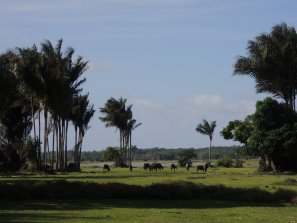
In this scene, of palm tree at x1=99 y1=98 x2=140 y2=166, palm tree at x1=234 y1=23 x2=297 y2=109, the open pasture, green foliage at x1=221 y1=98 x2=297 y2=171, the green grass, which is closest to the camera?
the green grass

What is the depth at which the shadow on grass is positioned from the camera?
31.9 metres

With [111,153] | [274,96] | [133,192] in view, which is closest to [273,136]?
[274,96]

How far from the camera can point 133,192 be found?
33.1 metres

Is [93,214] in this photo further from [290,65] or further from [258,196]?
[290,65]

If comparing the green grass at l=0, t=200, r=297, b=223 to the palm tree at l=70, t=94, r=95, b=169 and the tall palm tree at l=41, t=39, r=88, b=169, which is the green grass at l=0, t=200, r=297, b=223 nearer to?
the tall palm tree at l=41, t=39, r=88, b=169

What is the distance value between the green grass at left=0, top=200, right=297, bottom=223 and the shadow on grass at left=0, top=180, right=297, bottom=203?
1.46 meters

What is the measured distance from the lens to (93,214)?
24141 millimetres

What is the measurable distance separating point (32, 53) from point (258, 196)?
4171 cm

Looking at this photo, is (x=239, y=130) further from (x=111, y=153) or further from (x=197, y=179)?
(x=111, y=153)

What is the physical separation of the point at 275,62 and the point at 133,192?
39.7 m

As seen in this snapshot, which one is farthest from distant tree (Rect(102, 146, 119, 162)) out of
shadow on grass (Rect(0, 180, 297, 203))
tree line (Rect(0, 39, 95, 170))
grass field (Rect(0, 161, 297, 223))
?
grass field (Rect(0, 161, 297, 223))

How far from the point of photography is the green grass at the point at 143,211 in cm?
2248

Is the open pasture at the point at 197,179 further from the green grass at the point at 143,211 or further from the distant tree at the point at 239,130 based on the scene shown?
the distant tree at the point at 239,130

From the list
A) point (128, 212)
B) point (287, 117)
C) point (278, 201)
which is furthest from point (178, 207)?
point (287, 117)
